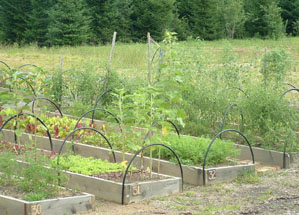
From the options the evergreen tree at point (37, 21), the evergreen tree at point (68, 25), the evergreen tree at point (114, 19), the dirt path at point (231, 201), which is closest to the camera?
the dirt path at point (231, 201)

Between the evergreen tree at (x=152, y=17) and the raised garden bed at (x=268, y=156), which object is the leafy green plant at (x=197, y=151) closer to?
the raised garden bed at (x=268, y=156)

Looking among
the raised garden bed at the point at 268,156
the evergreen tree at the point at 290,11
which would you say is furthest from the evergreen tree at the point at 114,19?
the raised garden bed at the point at 268,156

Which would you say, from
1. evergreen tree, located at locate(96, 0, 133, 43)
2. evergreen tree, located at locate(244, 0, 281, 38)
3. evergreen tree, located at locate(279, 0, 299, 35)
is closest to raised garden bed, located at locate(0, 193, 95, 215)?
evergreen tree, located at locate(96, 0, 133, 43)

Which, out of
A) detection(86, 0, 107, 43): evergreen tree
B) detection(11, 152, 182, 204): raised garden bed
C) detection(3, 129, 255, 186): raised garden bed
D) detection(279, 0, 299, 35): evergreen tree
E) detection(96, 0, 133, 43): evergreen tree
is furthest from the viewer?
detection(279, 0, 299, 35): evergreen tree

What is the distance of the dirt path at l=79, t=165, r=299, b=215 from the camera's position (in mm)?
6207

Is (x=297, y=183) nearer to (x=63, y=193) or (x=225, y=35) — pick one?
(x=63, y=193)

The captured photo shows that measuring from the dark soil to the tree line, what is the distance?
65.7 ft

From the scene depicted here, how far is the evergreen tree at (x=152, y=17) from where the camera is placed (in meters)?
29.2

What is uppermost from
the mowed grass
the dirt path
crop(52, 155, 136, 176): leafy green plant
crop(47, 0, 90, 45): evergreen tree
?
crop(47, 0, 90, 45): evergreen tree

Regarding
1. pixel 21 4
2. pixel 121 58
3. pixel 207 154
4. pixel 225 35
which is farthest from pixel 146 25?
pixel 207 154

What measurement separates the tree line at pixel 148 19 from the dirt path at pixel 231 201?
788 inches

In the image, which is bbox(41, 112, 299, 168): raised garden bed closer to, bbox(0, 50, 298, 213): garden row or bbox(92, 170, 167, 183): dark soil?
bbox(0, 50, 298, 213): garden row

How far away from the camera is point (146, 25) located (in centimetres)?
3030

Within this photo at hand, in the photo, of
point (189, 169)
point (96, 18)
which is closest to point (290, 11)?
point (96, 18)
